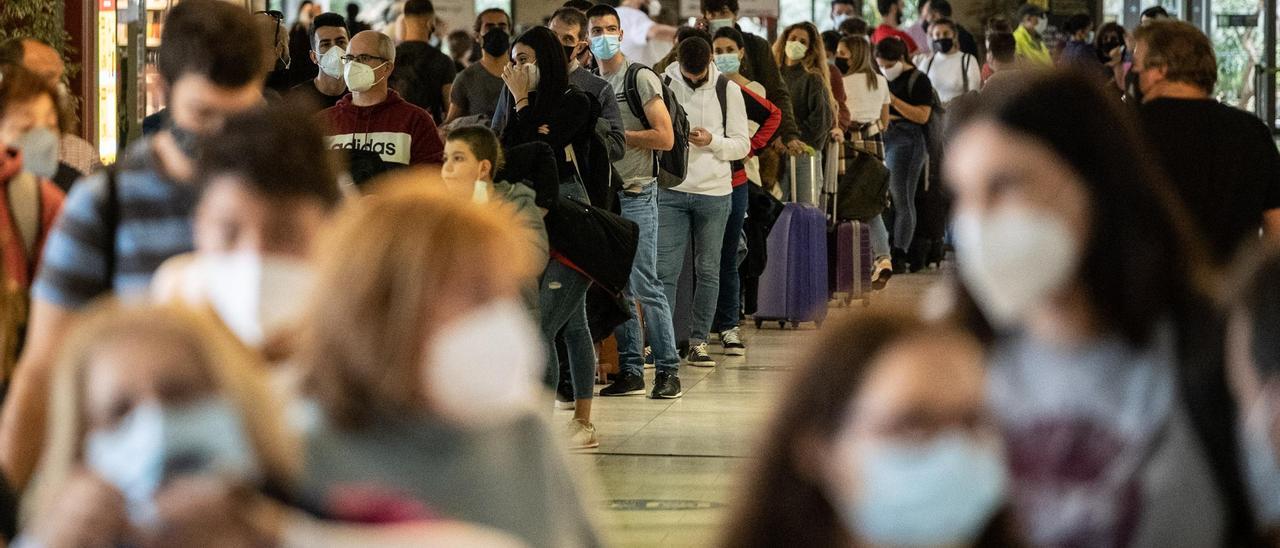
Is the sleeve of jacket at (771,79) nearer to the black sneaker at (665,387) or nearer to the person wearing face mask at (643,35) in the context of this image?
the person wearing face mask at (643,35)

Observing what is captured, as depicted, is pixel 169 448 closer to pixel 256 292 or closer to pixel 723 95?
pixel 256 292

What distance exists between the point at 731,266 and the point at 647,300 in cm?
186

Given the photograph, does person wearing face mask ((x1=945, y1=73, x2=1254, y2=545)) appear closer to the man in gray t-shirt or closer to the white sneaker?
the white sneaker

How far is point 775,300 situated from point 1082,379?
36.6 ft

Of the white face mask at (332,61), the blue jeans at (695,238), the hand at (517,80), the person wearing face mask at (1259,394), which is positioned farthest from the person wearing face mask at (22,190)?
the blue jeans at (695,238)

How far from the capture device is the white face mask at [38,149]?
5.32 meters

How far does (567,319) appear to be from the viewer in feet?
27.3

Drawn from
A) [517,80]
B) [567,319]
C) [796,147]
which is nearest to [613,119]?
[517,80]

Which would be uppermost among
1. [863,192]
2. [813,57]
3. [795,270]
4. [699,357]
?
[813,57]

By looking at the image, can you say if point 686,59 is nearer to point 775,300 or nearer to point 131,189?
point 775,300

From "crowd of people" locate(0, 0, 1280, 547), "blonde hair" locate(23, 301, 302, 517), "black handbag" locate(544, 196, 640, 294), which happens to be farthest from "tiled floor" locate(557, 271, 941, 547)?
"blonde hair" locate(23, 301, 302, 517)

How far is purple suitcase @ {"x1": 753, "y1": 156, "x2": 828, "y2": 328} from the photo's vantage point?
1334cm

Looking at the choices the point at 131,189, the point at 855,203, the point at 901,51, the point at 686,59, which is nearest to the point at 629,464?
the point at 686,59

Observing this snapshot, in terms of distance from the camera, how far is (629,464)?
824 cm
